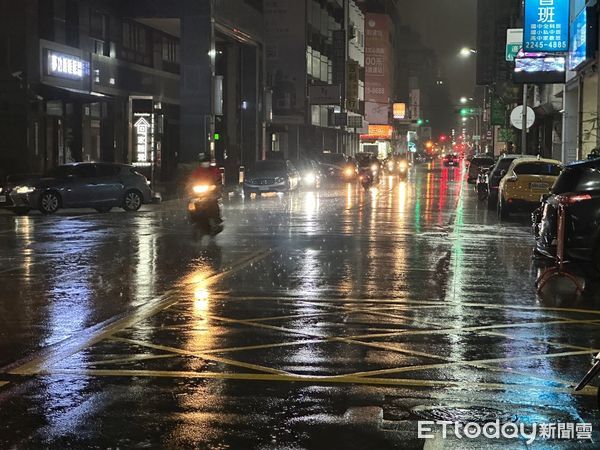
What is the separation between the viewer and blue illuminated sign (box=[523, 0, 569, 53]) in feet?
121

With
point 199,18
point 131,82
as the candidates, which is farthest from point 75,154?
point 199,18

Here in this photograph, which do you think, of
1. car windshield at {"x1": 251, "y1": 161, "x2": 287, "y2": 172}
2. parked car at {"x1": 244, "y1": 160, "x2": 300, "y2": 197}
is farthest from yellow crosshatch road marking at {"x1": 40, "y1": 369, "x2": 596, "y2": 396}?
car windshield at {"x1": 251, "y1": 161, "x2": 287, "y2": 172}

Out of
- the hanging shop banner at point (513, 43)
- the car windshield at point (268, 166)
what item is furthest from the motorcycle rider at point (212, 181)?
the hanging shop banner at point (513, 43)

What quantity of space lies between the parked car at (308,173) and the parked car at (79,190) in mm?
19097

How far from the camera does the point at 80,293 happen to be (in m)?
12.2

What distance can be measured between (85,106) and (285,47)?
3555cm

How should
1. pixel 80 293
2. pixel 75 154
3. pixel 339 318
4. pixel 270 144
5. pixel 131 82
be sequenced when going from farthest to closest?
pixel 270 144 < pixel 131 82 < pixel 75 154 < pixel 80 293 < pixel 339 318

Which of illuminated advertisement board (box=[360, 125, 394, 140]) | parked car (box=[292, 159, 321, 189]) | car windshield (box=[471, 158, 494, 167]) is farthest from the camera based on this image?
illuminated advertisement board (box=[360, 125, 394, 140])

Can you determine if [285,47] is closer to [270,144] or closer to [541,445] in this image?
[270,144]

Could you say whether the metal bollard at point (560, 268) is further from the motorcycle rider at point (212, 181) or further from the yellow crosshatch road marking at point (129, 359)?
the motorcycle rider at point (212, 181)

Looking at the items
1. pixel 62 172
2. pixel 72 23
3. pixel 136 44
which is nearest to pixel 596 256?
pixel 62 172

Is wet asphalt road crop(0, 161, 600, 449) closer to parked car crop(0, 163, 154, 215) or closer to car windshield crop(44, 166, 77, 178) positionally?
parked car crop(0, 163, 154, 215)

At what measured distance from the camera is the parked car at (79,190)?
2766 cm

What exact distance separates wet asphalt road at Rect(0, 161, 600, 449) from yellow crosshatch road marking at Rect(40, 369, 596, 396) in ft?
0.08
